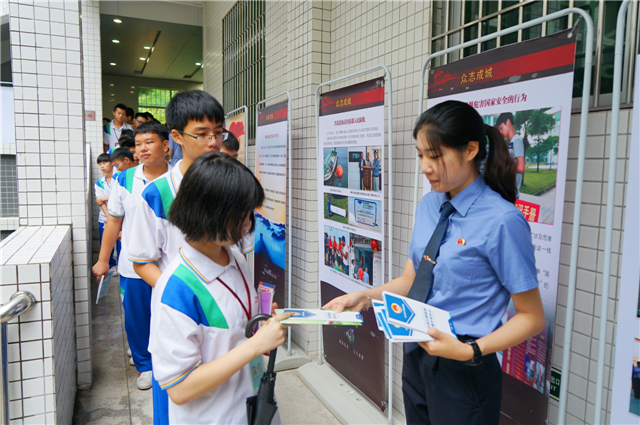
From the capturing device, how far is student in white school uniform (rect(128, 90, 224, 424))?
5.91 ft

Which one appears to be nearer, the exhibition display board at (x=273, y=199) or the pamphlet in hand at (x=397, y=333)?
the pamphlet in hand at (x=397, y=333)

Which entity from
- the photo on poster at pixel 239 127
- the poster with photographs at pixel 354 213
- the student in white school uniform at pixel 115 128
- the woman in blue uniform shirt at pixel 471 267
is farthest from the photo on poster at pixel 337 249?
the student in white school uniform at pixel 115 128

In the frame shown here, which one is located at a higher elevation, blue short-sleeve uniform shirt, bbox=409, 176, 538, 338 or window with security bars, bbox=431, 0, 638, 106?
window with security bars, bbox=431, 0, 638, 106

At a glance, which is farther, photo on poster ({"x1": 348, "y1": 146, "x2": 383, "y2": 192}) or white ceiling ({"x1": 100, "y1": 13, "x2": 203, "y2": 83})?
white ceiling ({"x1": 100, "y1": 13, "x2": 203, "y2": 83})

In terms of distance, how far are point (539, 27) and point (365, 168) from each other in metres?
1.12

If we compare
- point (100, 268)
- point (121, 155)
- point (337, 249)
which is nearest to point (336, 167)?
point (337, 249)

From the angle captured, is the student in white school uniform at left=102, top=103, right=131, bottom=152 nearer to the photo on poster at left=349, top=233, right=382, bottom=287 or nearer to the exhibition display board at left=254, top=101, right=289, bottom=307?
the exhibition display board at left=254, top=101, right=289, bottom=307

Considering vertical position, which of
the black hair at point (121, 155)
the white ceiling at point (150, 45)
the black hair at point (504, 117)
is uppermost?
the white ceiling at point (150, 45)

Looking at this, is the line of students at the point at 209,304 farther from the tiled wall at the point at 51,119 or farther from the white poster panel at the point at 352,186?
the tiled wall at the point at 51,119

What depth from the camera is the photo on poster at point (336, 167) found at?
9.02ft

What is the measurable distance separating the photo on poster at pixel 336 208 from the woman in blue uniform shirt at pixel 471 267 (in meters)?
1.35

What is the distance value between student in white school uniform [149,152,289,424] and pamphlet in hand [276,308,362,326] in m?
0.04

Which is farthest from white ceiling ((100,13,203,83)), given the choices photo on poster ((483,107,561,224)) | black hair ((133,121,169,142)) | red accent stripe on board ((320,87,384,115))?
photo on poster ((483,107,561,224))

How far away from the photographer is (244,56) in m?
5.69
